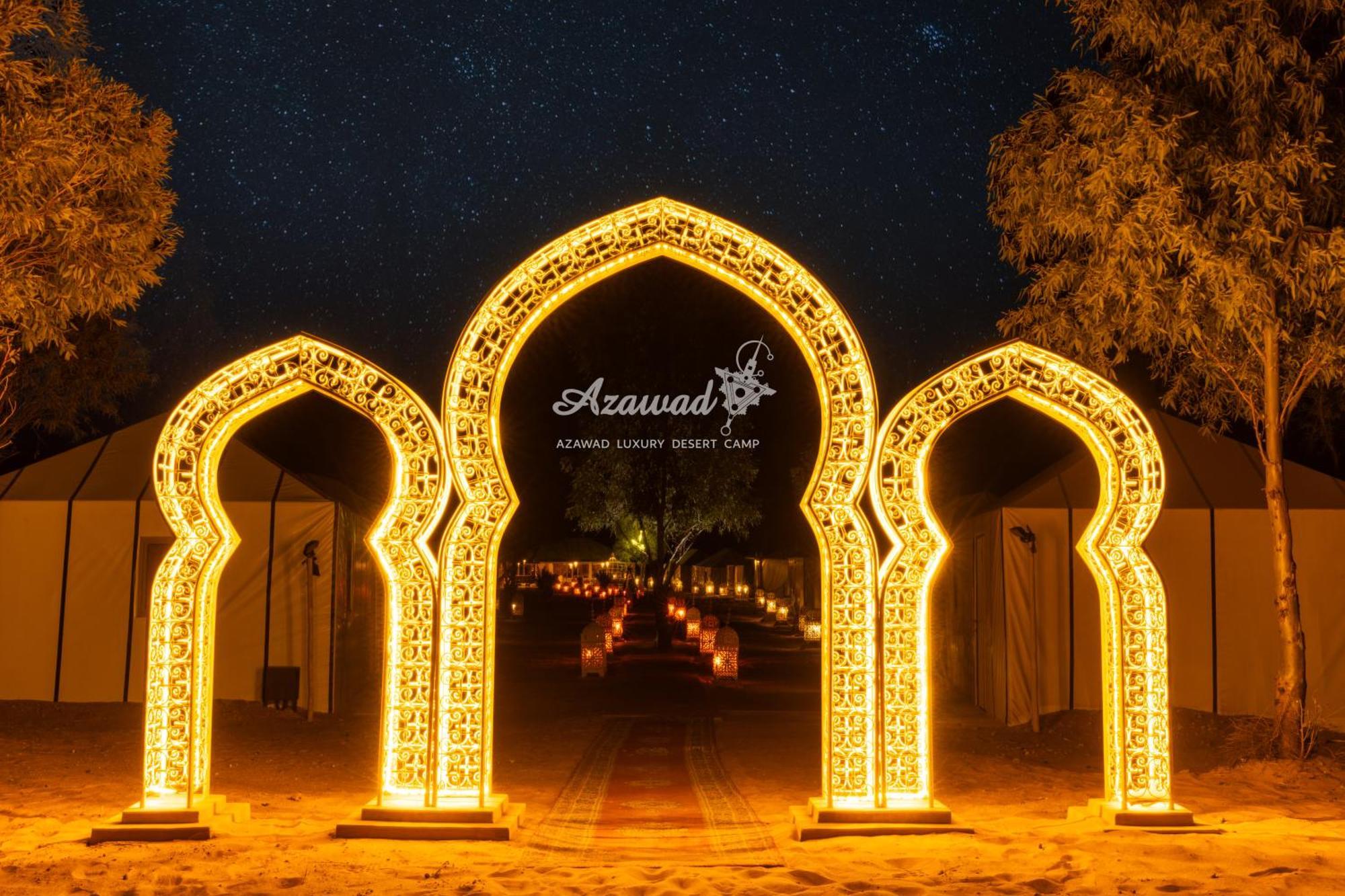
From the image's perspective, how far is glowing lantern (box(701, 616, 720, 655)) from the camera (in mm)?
20141

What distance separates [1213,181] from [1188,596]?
537 centimetres

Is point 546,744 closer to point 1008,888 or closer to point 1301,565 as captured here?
point 1008,888

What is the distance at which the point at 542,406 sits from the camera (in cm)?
2800

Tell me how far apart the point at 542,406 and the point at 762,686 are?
12.8 m

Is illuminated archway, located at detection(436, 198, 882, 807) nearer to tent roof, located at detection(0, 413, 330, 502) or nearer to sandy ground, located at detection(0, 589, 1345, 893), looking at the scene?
sandy ground, located at detection(0, 589, 1345, 893)

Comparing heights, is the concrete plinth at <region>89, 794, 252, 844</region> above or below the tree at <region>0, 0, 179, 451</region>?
below

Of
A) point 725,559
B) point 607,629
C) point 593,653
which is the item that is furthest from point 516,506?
point 725,559

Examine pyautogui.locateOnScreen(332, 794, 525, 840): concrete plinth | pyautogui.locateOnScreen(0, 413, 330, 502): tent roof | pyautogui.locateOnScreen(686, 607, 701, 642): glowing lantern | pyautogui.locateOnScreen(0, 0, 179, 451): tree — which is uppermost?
pyautogui.locateOnScreen(0, 0, 179, 451): tree

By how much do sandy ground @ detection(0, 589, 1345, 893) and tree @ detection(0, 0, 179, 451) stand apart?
12.9 feet

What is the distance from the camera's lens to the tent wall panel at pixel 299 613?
43.5 feet

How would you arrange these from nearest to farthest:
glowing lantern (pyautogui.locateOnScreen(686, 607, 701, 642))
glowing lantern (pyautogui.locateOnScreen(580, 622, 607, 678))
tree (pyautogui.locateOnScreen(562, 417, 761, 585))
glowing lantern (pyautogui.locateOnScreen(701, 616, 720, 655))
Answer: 1. glowing lantern (pyautogui.locateOnScreen(580, 622, 607, 678))
2. glowing lantern (pyautogui.locateOnScreen(701, 616, 720, 655))
3. tree (pyautogui.locateOnScreen(562, 417, 761, 585))
4. glowing lantern (pyautogui.locateOnScreen(686, 607, 701, 642))

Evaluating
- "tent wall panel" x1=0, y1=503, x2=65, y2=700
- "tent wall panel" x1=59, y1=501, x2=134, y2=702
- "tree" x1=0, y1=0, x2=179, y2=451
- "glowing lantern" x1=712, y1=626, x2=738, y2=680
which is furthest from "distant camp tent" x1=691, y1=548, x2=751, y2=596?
"tree" x1=0, y1=0, x2=179, y2=451

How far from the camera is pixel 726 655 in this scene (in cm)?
1706

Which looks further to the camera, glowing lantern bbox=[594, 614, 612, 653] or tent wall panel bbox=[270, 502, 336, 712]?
glowing lantern bbox=[594, 614, 612, 653]
